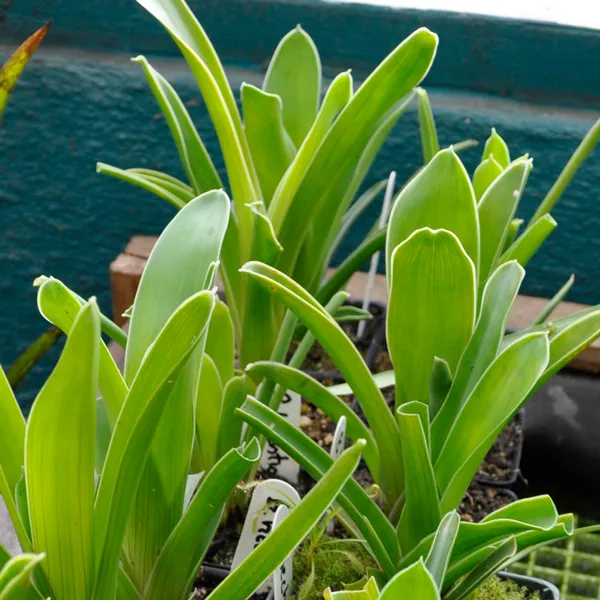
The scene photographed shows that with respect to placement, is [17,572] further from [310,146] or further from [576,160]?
[576,160]

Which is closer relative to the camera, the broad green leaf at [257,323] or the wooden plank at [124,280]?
the broad green leaf at [257,323]

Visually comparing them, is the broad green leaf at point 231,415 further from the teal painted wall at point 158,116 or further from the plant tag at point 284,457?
the teal painted wall at point 158,116

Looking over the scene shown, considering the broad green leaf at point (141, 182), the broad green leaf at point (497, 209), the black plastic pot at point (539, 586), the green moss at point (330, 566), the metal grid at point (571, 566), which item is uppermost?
the broad green leaf at point (497, 209)

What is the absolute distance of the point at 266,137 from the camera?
2.25ft

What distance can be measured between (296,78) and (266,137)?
10 centimetres

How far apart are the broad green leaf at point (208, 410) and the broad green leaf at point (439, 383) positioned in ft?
0.53

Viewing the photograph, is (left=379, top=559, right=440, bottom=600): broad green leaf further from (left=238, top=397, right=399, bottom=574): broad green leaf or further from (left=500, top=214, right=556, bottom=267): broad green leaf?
(left=500, top=214, right=556, bottom=267): broad green leaf

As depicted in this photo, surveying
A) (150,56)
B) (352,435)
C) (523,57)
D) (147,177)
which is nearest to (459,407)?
(352,435)

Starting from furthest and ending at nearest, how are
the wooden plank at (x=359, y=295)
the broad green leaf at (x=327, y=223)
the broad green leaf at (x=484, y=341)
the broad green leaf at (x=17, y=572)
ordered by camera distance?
the wooden plank at (x=359, y=295) < the broad green leaf at (x=327, y=223) < the broad green leaf at (x=484, y=341) < the broad green leaf at (x=17, y=572)

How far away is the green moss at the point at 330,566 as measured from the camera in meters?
0.58

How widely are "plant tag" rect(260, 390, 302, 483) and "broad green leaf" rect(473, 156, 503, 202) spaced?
0.23m

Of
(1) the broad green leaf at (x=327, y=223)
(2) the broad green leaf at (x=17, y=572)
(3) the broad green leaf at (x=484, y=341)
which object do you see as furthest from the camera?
(1) the broad green leaf at (x=327, y=223)

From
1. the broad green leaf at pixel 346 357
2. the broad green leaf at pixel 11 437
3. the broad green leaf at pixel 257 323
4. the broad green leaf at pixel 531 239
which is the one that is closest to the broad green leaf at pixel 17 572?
the broad green leaf at pixel 11 437

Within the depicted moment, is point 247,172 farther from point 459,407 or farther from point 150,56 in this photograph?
point 150,56
